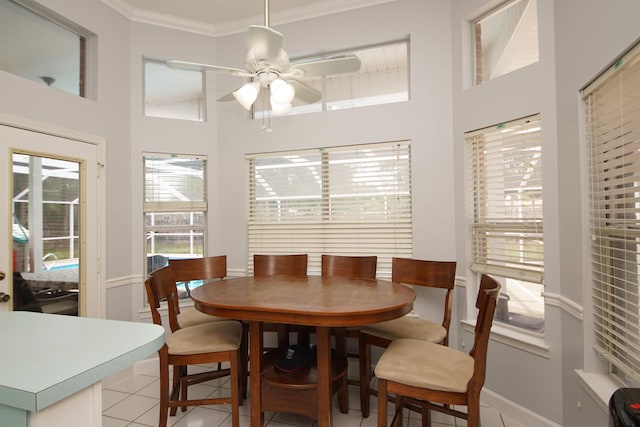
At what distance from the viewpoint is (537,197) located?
2.28 m

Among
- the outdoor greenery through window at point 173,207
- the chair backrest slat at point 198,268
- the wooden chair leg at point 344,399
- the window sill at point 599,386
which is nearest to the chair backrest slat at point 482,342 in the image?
the window sill at point 599,386

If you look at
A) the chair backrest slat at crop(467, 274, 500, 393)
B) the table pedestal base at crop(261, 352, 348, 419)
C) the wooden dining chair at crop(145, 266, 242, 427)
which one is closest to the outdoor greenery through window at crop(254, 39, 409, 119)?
the wooden dining chair at crop(145, 266, 242, 427)

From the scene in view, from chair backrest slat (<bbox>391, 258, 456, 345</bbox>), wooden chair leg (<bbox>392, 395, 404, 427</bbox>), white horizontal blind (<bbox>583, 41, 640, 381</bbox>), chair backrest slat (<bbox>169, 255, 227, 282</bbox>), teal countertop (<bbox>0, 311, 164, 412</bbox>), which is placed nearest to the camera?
teal countertop (<bbox>0, 311, 164, 412</bbox>)

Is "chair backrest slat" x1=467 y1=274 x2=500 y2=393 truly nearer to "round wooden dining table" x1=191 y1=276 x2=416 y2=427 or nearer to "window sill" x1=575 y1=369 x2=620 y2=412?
"round wooden dining table" x1=191 y1=276 x2=416 y2=427

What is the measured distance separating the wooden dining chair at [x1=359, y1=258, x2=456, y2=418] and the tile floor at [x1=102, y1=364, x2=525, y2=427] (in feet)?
0.60

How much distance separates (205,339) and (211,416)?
71 cm

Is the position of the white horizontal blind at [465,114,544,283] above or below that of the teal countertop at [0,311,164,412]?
above

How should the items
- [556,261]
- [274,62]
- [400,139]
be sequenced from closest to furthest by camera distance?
[274,62] → [556,261] → [400,139]

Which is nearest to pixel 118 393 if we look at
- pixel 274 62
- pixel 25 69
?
pixel 25 69

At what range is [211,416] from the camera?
7.97 ft

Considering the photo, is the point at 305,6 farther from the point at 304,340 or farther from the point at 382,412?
the point at 382,412

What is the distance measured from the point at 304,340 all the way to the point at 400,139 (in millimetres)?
1980

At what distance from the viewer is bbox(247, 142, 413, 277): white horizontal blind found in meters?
3.07

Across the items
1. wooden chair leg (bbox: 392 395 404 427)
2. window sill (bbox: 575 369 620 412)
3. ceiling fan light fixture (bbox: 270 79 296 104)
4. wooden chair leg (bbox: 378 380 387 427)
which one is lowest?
wooden chair leg (bbox: 392 395 404 427)
